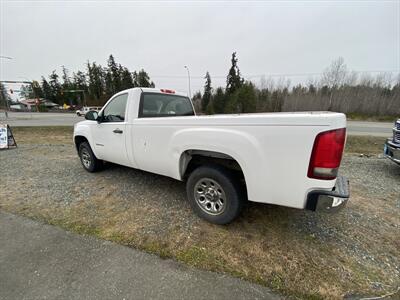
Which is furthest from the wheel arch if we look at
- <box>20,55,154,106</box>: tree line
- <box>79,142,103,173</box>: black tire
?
<box>20,55,154,106</box>: tree line

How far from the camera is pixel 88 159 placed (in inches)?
196

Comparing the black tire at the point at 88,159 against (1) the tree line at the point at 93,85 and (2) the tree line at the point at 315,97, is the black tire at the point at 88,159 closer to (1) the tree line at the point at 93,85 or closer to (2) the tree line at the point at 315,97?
(2) the tree line at the point at 315,97

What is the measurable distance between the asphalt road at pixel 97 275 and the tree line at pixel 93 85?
196ft

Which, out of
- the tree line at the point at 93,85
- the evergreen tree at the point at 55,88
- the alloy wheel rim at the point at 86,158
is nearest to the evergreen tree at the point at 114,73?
the tree line at the point at 93,85

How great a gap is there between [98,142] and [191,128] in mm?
2699

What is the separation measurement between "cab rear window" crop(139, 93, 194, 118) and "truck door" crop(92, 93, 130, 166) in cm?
40

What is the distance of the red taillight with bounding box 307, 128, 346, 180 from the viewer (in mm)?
1807

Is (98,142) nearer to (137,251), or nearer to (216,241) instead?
(137,251)

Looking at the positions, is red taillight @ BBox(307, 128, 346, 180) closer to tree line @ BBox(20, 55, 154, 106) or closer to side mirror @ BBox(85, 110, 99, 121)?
side mirror @ BBox(85, 110, 99, 121)

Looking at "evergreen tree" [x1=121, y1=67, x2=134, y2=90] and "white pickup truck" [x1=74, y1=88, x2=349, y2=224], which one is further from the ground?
"evergreen tree" [x1=121, y1=67, x2=134, y2=90]

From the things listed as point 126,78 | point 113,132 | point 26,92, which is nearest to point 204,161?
point 113,132

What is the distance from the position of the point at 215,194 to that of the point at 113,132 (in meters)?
2.37

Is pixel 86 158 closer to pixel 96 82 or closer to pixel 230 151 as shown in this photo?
pixel 230 151

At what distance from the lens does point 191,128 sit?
104 inches
